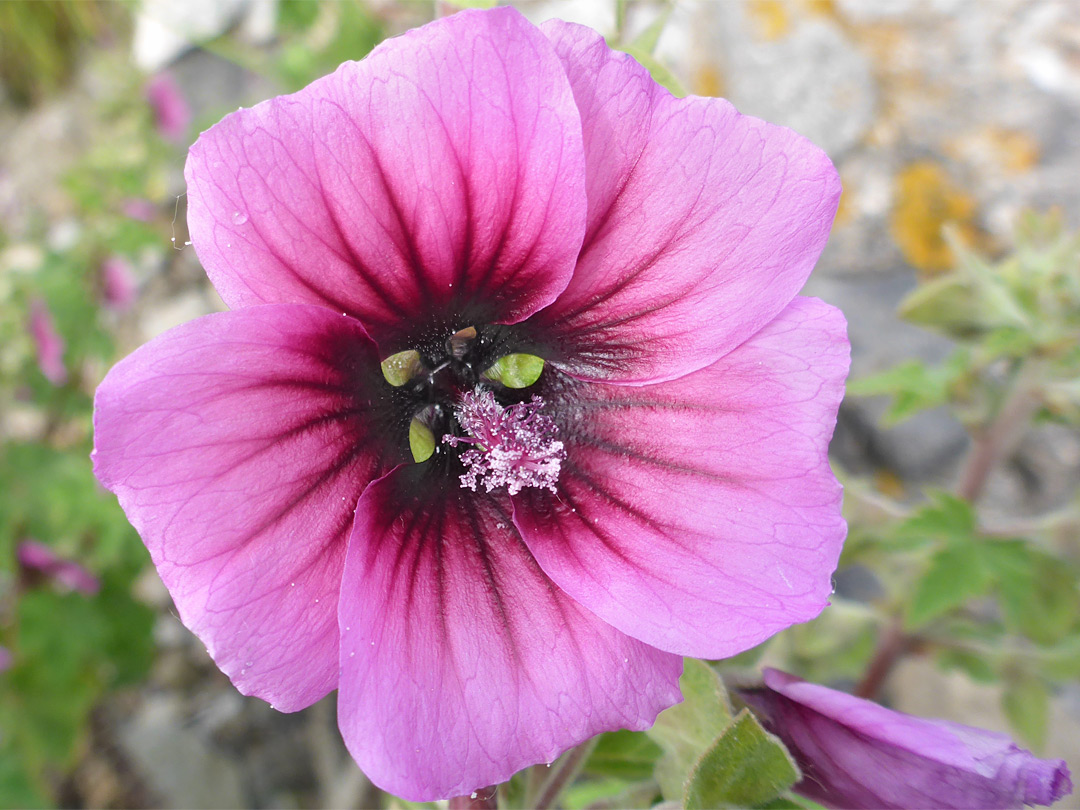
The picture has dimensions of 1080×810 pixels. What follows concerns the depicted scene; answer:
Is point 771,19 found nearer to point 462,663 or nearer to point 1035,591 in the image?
point 1035,591

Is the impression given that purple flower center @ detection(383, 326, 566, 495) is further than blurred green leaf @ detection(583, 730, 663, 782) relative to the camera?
No

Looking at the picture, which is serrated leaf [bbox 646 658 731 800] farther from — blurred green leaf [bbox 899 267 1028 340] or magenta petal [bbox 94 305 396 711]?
blurred green leaf [bbox 899 267 1028 340]

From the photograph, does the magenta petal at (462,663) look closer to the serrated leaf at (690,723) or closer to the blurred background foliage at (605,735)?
the serrated leaf at (690,723)

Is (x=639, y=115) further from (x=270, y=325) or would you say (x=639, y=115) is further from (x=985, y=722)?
(x=985, y=722)

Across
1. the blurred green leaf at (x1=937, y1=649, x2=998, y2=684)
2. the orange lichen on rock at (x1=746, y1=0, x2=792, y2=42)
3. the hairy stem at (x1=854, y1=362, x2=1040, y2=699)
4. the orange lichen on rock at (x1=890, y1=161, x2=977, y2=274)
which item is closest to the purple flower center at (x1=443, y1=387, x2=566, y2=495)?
the hairy stem at (x1=854, y1=362, x2=1040, y2=699)

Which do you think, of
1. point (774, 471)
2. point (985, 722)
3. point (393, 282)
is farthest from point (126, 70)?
point (985, 722)

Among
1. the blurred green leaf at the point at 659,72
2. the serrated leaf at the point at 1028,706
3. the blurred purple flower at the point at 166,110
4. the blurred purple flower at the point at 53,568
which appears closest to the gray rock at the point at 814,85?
the serrated leaf at the point at 1028,706

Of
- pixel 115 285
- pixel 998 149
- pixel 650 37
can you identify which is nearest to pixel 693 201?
pixel 650 37

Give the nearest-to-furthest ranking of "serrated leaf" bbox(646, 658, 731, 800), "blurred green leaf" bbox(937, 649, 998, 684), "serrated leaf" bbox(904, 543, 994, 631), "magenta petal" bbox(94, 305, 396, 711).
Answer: "magenta petal" bbox(94, 305, 396, 711) < "serrated leaf" bbox(646, 658, 731, 800) < "serrated leaf" bbox(904, 543, 994, 631) < "blurred green leaf" bbox(937, 649, 998, 684)
